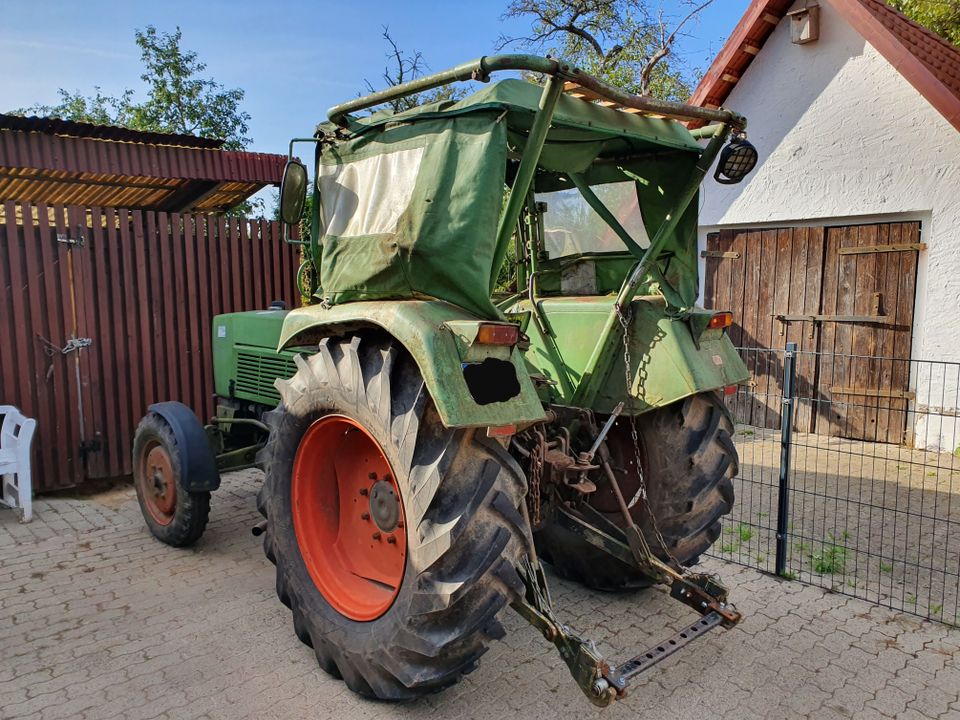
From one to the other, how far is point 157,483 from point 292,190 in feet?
7.55

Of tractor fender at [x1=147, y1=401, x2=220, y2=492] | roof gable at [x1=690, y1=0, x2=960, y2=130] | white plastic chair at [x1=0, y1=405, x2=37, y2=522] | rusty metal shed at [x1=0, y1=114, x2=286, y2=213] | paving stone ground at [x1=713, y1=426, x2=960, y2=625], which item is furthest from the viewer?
roof gable at [x1=690, y1=0, x2=960, y2=130]

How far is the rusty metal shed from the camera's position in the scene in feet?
20.2

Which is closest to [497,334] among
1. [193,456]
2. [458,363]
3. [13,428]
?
[458,363]

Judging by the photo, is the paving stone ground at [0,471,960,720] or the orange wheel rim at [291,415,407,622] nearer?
the paving stone ground at [0,471,960,720]

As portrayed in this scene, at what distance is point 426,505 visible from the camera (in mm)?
2309

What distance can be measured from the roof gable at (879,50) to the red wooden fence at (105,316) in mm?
5664

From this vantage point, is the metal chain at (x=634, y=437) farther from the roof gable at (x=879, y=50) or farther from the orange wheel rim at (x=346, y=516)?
the roof gable at (x=879, y=50)

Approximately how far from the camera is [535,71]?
229 cm

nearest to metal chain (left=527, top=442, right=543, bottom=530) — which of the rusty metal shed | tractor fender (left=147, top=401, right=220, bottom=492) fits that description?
tractor fender (left=147, top=401, right=220, bottom=492)

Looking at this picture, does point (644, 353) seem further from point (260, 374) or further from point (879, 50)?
point (879, 50)

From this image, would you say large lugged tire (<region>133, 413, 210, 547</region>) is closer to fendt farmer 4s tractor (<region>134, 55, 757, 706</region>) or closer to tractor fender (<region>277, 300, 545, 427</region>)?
fendt farmer 4s tractor (<region>134, 55, 757, 706</region>)

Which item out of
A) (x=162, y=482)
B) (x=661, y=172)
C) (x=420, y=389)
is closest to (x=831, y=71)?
(x=661, y=172)

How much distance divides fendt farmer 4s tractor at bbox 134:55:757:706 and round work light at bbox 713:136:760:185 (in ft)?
0.04

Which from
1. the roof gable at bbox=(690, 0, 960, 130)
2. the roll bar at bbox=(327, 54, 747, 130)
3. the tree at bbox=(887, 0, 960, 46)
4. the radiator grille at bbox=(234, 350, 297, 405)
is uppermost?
the tree at bbox=(887, 0, 960, 46)
